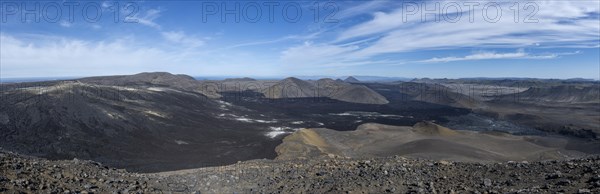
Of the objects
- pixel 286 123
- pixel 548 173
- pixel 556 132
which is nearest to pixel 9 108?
→ pixel 286 123

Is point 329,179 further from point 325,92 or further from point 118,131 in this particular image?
point 325,92

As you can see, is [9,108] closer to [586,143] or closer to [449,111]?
[586,143]

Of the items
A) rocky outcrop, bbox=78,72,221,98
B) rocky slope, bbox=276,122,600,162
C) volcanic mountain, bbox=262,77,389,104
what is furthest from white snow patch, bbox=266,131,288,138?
rocky outcrop, bbox=78,72,221,98

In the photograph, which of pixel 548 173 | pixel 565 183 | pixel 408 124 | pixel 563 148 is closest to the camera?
pixel 565 183

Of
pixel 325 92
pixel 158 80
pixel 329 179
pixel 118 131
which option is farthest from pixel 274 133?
pixel 158 80

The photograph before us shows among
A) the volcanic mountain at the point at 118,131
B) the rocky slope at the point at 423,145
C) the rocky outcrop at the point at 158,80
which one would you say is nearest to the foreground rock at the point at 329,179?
the volcanic mountain at the point at 118,131

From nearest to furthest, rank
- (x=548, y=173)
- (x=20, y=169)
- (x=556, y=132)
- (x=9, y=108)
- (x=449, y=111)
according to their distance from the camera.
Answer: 1. (x=20, y=169)
2. (x=548, y=173)
3. (x=9, y=108)
4. (x=556, y=132)
5. (x=449, y=111)
